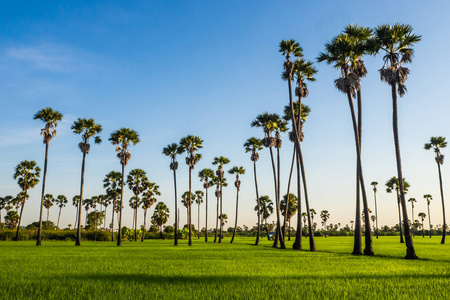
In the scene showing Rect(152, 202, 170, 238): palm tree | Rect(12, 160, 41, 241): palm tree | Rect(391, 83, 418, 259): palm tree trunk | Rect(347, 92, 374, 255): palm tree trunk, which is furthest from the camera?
Rect(152, 202, 170, 238): palm tree

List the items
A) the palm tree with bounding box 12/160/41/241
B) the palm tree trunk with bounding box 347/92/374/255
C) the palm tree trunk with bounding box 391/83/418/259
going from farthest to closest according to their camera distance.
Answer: the palm tree with bounding box 12/160/41/241
the palm tree trunk with bounding box 347/92/374/255
the palm tree trunk with bounding box 391/83/418/259

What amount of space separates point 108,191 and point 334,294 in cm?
7509

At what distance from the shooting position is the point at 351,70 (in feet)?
98.4

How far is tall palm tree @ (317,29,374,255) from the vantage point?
2840 centimetres

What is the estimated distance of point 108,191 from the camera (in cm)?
7838

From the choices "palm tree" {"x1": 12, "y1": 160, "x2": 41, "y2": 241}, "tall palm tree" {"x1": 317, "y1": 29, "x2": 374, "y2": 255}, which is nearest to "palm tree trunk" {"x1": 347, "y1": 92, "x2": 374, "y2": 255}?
"tall palm tree" {"x1": 317, "y1": 29, "x2": 374, "y2": 255}

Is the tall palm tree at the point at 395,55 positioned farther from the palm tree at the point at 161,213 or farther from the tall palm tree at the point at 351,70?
the palm tree at the point at 161,213

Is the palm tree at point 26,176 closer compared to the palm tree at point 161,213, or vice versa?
the palm tree at point 26,176

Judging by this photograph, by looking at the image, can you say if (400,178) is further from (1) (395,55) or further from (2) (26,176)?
(2) (26,176)

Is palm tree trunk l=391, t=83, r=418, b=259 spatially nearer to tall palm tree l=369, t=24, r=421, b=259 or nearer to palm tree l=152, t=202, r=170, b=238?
tall palm tree l=369, t=24, r=421, b=259

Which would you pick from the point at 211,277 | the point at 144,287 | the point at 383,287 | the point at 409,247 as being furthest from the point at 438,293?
the point at 409,247

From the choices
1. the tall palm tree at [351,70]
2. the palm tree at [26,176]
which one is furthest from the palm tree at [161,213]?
the tall palm tree at [351,70]

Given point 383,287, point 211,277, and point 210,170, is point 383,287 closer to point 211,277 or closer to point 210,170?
point 211,277

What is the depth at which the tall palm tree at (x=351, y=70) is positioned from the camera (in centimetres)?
2840
